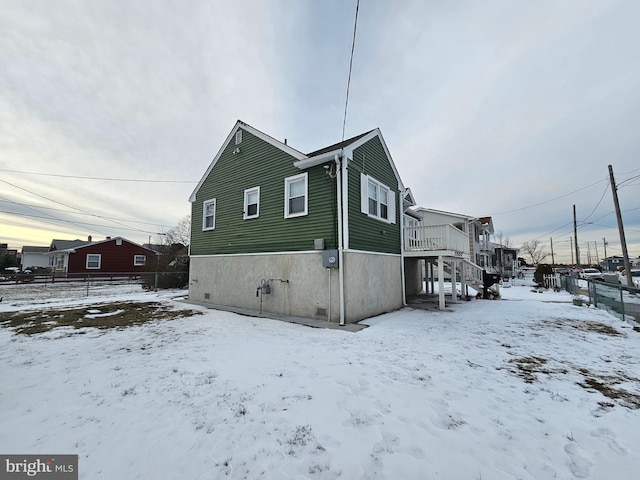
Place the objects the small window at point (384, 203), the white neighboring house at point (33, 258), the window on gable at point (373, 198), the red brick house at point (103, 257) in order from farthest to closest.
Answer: the white neighboring house at point (33, 258) → the red brick house at point (103, 257) → the small window at point (384, 203) → the window on gable at point (373, 198)

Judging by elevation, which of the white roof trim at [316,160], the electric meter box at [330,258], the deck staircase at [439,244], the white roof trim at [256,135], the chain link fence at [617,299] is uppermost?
the white roof trim at [256,135]

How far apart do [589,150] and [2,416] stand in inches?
799

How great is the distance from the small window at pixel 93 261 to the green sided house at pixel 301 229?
24.5 m

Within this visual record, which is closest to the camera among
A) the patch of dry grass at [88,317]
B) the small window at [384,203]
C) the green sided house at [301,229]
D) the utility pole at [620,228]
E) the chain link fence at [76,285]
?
the patch of dry grass at [88,317]

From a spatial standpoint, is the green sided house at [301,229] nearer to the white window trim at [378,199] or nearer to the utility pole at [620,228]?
the white window trim at [378,199]

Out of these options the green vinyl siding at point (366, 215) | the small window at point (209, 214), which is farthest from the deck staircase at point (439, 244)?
the small window at point (209, 214)

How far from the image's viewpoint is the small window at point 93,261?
28.5 meters

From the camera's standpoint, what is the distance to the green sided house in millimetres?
8078

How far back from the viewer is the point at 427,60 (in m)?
8.80

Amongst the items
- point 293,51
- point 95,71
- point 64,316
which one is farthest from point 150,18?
point 64,316

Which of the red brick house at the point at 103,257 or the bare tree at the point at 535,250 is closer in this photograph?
the red brick house at the point at 103,257

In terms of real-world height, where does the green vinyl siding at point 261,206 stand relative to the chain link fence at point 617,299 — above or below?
above

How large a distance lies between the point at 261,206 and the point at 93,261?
96.6 ft

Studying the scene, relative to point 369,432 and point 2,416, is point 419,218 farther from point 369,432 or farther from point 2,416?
point 2,416
